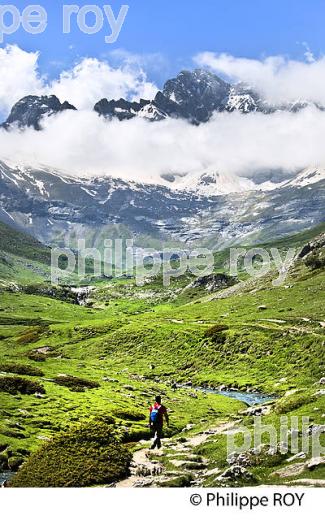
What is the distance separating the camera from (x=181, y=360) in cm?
11475

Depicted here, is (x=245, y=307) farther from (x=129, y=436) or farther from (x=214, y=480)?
(x=214, y=480)

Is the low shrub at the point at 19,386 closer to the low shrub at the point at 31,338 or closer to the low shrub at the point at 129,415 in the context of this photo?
the low shrub at the point at 129,415

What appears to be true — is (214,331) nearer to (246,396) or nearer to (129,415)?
(246,396)

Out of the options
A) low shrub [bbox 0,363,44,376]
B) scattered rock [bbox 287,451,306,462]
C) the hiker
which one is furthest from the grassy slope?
the hiker

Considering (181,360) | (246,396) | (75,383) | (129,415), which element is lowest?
(129,415)

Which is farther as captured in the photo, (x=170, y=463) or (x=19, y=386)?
(x=19, y=386)

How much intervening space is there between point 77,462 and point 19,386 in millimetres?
28216

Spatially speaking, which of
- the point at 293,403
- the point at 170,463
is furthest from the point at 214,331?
the point at 170,463

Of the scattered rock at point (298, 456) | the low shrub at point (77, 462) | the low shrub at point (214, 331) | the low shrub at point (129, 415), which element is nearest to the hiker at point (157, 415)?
the low shrub at point (77, 462)

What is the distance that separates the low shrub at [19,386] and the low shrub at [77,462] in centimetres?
2151
